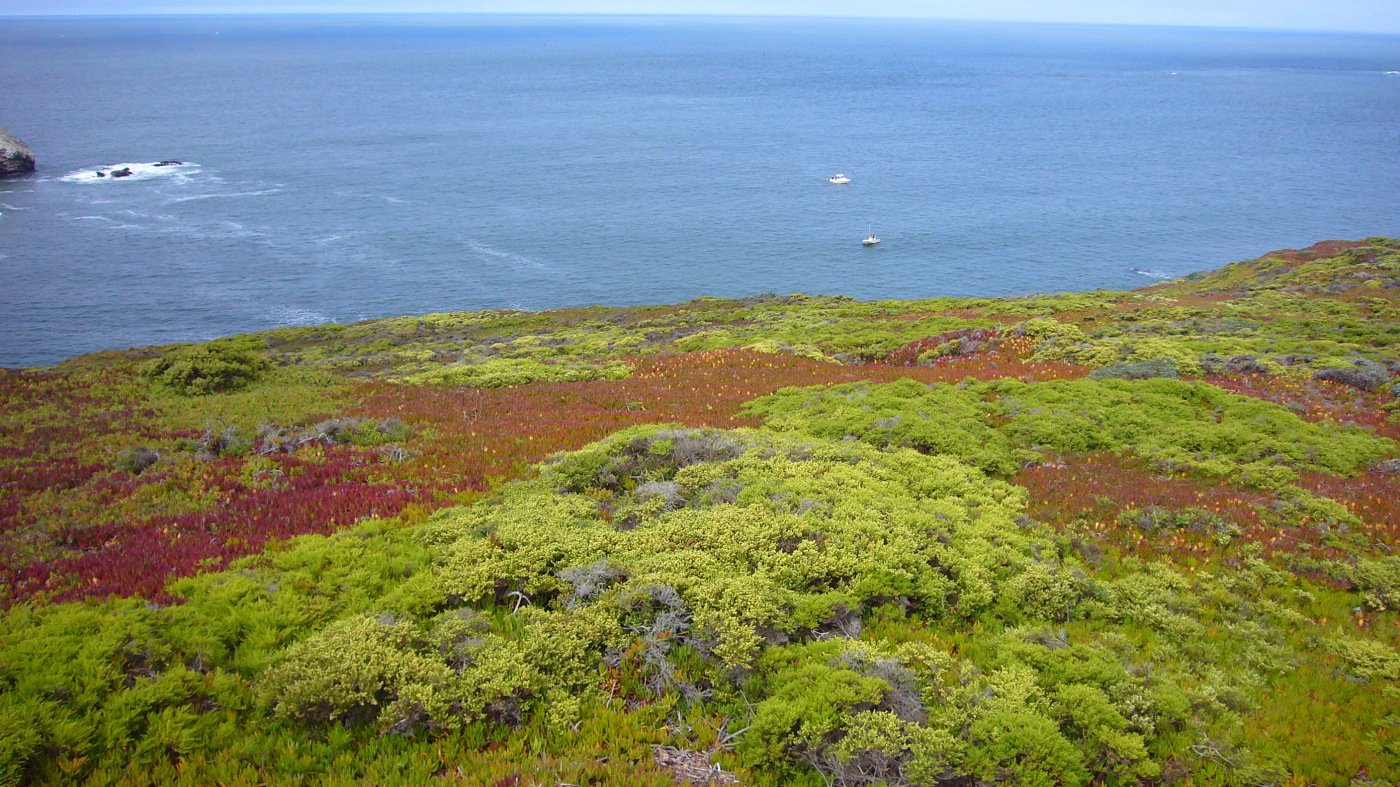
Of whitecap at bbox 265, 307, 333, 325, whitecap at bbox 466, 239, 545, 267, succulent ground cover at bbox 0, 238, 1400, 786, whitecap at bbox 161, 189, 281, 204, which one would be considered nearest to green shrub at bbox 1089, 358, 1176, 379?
succulent ground cover at bbox 0, 238, 1400, 786

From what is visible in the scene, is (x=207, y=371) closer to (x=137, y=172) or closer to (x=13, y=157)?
(x=137, y=172)

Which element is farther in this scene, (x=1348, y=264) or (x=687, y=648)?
(x=1348, y=264)

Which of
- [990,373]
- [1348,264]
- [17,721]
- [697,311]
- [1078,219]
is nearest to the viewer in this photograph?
[17,721]

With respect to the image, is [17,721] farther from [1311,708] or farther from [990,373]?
[990,373]

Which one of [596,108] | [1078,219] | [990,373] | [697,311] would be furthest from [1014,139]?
[990,373]

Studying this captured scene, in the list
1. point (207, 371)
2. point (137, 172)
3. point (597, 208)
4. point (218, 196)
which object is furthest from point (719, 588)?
point (137, 172)
